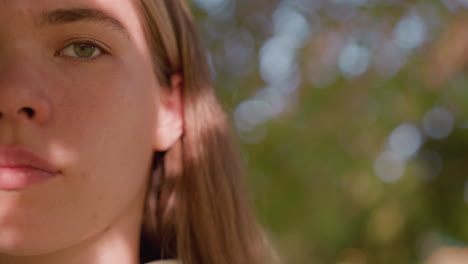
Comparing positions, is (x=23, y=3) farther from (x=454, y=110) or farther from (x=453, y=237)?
(x=453, y=237)

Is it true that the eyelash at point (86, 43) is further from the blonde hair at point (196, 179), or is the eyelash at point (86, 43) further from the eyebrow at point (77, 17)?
the blonde hair at point (196, 179)

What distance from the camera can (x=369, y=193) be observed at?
3.32m

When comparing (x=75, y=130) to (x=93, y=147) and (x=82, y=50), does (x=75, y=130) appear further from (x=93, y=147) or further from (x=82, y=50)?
(x=82, y=50)

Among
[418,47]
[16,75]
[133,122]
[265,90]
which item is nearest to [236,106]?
[265,90]

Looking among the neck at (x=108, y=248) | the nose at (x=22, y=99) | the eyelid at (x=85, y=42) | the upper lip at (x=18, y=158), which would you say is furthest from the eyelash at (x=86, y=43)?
the neck at (x=108, y=248)

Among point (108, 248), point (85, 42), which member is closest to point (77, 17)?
point (85, 42)

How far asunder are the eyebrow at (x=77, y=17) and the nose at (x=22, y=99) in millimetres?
160

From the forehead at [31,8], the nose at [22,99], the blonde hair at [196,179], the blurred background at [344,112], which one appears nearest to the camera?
the nose at [22,99]

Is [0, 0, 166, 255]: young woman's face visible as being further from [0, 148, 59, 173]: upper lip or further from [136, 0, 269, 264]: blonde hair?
[136, 0, 269, 264]: blonde hair

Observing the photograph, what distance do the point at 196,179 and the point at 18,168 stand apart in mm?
597

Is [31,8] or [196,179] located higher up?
[31,8]

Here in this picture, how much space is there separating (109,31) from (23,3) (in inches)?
8.4

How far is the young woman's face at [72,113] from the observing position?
147 cm

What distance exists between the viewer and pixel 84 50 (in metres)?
1.63
